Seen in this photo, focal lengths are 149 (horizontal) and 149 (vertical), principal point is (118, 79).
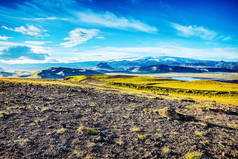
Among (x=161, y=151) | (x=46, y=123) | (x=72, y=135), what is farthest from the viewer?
(x=46, y=123)

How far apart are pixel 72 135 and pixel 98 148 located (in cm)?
247

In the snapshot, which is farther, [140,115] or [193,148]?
[140,115]

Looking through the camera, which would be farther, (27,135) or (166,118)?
(166,118)

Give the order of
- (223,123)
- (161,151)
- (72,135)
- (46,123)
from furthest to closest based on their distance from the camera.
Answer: (223,123), (46,123), (72,135), (161,151)

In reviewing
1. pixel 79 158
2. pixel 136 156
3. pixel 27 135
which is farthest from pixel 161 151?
pixel 27 135

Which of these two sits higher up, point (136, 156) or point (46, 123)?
point (46, 123)

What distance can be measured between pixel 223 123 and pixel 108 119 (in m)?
12.9

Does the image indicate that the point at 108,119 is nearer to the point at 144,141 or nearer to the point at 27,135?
the point at 144,141

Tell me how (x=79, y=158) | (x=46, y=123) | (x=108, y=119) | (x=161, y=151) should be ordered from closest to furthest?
1. (x=79, y=158)
2. (x=161, y=151)
3. (x=46, y=123)
4. (x=108, y=119)

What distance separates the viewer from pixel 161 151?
10039mm

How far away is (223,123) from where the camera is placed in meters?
16.7

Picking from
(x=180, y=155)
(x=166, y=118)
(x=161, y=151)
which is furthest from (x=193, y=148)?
(x=166, y=118)

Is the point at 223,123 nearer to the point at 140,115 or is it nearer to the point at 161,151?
the point at 140,115

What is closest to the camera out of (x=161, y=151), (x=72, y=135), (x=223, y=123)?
(x=161, y=151)
